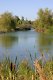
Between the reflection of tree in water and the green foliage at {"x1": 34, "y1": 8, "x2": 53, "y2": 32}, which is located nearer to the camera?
the reflection of tree in water

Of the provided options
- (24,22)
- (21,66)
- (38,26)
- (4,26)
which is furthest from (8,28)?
(21,66)

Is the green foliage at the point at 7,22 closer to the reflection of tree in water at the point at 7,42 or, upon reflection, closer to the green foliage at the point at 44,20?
the green foliage at the point at 44,20

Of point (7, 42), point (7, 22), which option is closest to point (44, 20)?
point (7, 22)

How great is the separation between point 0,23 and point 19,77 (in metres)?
54.5

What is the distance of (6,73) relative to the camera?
166 inches

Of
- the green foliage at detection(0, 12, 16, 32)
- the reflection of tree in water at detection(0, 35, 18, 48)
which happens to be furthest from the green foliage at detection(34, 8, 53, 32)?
the reflection of tree in water at detection(0, 35, 18, 48)

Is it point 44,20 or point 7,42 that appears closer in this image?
point 7,42

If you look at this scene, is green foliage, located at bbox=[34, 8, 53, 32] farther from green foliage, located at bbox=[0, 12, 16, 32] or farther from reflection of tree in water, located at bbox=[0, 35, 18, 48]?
reflection of tree in water, located at bbox=[0, 35, 18, 48]

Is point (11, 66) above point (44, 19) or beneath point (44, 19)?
above

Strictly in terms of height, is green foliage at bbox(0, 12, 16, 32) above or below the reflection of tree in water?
below

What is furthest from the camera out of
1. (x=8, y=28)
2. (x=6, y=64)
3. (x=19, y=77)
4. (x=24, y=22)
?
(x=24, y=22)

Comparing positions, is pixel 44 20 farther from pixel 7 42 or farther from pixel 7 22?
pixel 7 42

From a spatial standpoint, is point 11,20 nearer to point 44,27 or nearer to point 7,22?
point 7,22

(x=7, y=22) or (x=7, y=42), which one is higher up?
(x=7, y=42)
